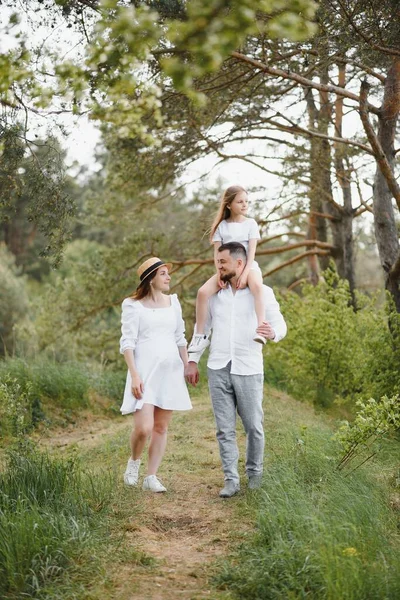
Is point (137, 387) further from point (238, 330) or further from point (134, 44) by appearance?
point (134, 44)

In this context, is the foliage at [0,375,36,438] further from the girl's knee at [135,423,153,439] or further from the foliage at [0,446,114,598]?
the girl's knee at [135,423,153,439]

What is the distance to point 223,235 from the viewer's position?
638cm

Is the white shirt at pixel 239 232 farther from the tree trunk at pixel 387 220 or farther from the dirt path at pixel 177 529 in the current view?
the tree trunk at pixel 387 220

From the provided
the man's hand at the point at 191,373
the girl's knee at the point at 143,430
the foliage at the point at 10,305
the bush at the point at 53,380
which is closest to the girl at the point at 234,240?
the man's hand at the point at 191,373

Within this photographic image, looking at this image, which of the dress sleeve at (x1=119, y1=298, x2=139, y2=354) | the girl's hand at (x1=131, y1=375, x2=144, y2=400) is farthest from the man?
the dress sleeve at (x1=119, y1=298, x2=139, y2=354)

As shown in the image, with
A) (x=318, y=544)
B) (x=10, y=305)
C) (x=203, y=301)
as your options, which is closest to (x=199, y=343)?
(x=203, y=301)

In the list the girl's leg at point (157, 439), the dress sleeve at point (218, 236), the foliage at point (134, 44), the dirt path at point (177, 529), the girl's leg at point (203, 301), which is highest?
the foliage at point (134, 44)

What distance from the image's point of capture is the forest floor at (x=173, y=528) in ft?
12.7

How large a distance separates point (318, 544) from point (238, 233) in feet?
10.1

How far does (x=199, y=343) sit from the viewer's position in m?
5.77

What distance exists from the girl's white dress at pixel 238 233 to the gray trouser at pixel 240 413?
1.30 metres

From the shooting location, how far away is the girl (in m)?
5.65

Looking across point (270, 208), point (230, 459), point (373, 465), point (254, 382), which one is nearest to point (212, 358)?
point (254, 382)

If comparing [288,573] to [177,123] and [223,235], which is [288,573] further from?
[177,123]
